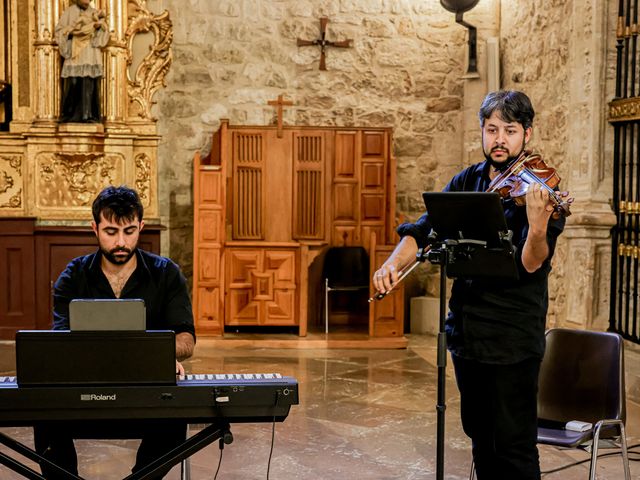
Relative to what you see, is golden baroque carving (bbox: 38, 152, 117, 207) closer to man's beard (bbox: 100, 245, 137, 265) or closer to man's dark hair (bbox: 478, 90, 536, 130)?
man's beard (bbox: 100, 245, 137, 265)

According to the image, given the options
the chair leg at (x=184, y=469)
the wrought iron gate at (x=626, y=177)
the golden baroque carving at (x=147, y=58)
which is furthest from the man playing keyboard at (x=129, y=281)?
the golden baroque carving at (x=147, y=58)

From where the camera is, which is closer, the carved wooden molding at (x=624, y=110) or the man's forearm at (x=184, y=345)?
the man's forearm at (x=184, y=345)

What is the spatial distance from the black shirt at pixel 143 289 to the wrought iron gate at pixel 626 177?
362 centimetres

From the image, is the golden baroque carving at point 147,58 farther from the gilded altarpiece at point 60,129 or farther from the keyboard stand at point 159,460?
the keyboard stand at point 159,460

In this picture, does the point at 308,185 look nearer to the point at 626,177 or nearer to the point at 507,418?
the point at 626,177

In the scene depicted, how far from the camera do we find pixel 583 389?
3.39 meters

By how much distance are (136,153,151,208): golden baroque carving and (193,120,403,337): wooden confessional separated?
1.70 ft

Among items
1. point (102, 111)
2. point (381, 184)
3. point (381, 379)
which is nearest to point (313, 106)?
point (381, 184)

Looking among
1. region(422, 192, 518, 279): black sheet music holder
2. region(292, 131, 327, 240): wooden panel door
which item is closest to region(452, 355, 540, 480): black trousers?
region(422, 192, 518, 279): black sheet music holder

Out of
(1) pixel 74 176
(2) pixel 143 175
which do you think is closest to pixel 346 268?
(2) pixel 143 175

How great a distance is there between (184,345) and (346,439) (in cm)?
184

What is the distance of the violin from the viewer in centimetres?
241

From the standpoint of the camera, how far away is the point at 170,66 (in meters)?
8.27

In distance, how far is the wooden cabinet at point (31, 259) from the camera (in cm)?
755
